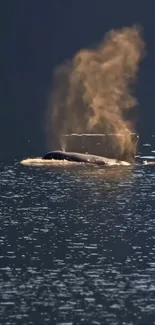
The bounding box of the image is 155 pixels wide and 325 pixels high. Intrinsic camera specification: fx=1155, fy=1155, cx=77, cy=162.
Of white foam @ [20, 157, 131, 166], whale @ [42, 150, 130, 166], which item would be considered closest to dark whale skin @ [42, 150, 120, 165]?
whale @ [42, 150, 130, 166]

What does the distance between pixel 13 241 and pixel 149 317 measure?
32235mm

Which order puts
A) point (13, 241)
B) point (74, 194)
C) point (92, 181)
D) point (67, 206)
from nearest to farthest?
point (13, 241), point (67, 206), point (74, 194), point (92, 181)

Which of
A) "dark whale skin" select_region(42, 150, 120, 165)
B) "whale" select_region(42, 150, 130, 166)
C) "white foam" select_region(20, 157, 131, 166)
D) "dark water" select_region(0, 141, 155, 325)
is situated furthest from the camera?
"dark whale skin" select_region(42, 150, 120, 165)

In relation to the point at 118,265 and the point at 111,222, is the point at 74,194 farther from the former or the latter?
the point at 118,265

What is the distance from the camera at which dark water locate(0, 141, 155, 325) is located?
86.6m

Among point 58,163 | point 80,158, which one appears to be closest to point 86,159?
point 80,158

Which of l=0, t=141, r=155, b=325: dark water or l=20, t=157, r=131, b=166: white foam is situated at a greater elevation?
l=20, t=157, r=131, b=166: white foam

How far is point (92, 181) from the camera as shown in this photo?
16850 cm

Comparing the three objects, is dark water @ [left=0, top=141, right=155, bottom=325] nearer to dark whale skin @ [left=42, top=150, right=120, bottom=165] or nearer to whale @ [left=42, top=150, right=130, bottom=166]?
whale @ [left=42, top=150, right=130, bottom=166]

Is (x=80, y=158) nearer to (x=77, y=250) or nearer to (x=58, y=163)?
(x=58, y=163)

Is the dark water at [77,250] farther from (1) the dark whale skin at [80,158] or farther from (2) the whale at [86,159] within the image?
(1) the dark whale skin at [80,158]

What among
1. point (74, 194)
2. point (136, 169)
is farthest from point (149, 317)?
point (136, 169)

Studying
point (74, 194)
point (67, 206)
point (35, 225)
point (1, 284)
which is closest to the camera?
point (1, 284)

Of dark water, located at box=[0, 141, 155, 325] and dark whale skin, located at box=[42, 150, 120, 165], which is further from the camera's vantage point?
dark whale skin, located at box=[42, 150, 120, 165]
